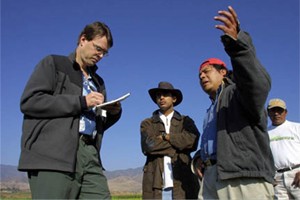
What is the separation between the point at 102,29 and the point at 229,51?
144cm

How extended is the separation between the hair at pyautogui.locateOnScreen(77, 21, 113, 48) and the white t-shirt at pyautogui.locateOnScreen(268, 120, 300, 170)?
5.11m

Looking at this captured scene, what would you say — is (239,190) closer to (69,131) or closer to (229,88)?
(229,88)

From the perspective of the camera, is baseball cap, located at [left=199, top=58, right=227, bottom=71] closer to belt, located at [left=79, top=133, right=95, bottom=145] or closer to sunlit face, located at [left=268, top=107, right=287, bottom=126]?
belt, located at [left=79, top=133, right=95, bottom=145]

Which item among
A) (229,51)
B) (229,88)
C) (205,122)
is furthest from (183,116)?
(229,51)

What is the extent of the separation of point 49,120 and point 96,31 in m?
A: 1.12

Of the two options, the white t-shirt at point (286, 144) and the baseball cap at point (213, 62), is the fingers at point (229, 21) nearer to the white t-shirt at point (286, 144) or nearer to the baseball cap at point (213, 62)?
the baseball cap at point (213, 62)

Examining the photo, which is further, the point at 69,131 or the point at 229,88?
the point at 229,88

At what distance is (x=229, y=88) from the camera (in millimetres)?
4031

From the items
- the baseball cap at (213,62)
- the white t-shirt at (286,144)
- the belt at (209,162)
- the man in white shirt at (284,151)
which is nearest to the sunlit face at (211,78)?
the baseball cap at (213,62)

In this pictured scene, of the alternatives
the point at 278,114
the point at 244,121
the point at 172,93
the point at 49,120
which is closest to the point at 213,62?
the point at 244,121

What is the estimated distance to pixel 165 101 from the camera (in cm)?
629

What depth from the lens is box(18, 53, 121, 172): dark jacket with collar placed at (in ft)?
10.4

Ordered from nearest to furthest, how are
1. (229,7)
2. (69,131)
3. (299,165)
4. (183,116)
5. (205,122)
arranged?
(229,7) < (69,131) < (205,122) < (183,116) < (299,165)

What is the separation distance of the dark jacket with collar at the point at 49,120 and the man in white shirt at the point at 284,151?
16.6ft
